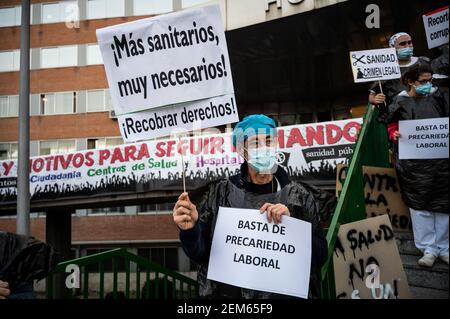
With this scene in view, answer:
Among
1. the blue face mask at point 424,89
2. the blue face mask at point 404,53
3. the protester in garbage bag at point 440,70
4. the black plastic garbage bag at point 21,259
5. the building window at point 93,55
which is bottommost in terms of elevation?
the black plastic garbage bag at point 21,259

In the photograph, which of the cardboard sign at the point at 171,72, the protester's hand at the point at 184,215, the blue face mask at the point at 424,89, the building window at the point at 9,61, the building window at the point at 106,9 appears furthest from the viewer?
the building window at the point at 106,9

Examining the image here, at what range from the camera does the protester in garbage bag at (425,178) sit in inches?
139

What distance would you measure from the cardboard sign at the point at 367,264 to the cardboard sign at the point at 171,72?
3.68 ft

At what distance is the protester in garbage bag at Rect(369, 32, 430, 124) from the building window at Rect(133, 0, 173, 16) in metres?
2.61

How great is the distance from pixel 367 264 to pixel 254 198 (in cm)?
106

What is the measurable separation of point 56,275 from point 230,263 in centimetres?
183

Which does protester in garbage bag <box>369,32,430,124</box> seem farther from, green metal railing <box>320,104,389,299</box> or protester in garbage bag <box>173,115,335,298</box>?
protester in garbage bag <box>173,115,335,298</box>

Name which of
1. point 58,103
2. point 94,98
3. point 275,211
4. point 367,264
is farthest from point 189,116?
point 94,98

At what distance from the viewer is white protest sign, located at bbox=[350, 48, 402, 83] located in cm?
429

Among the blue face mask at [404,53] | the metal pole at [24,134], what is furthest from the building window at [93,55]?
the blue face mask at [404,53]

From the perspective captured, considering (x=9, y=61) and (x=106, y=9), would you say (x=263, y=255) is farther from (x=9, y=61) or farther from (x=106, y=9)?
(x=106, y=9)

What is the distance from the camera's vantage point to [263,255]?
242 cm

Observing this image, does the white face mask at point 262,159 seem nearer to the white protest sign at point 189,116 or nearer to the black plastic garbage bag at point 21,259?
the white protest sign at point 189,116
